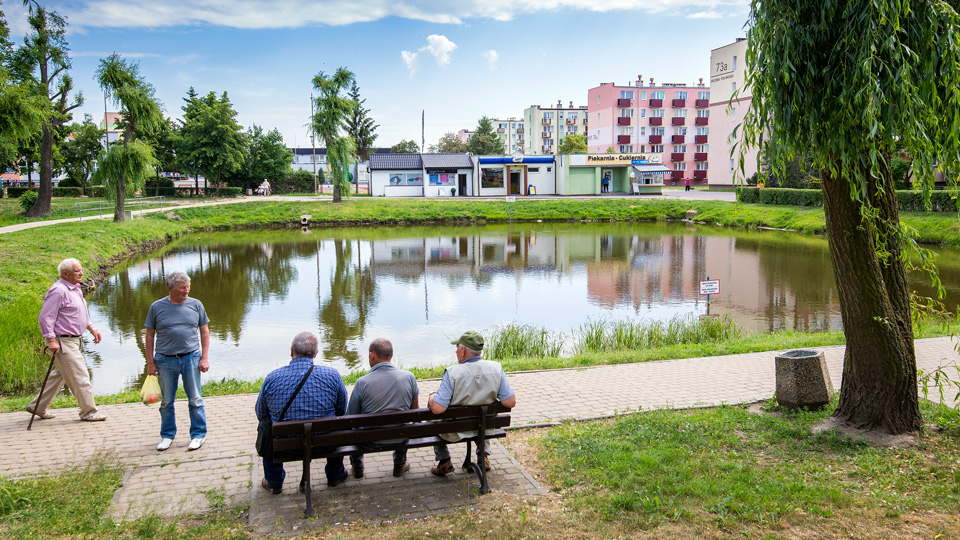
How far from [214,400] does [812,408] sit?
6.71m

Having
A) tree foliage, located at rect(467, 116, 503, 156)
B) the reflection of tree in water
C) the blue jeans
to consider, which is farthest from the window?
the blue jeans

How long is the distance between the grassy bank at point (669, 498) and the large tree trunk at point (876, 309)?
37 centimetres

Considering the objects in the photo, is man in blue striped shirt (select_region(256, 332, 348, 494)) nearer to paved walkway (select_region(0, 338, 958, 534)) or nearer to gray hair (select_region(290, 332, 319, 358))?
gray hair (select_region(290, 332, 319, 358))

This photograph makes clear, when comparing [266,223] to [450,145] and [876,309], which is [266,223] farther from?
[450,145]

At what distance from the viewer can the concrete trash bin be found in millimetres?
6758

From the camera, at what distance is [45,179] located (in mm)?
34531

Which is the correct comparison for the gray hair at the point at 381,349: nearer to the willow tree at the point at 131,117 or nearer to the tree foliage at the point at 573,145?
the willow tree at the point at 131,117

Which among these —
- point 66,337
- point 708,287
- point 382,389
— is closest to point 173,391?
point 66,337

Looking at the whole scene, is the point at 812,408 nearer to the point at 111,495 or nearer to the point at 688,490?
the point at 688,490

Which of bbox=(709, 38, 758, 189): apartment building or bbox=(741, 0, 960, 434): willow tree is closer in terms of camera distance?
bbox=(741, 0, 960, 434): willow tree

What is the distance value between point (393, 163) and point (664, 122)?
4058cm

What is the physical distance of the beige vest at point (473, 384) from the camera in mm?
5227

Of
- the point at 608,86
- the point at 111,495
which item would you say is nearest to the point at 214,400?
the point at 111,495

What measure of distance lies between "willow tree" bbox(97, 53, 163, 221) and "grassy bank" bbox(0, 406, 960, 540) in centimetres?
3155
